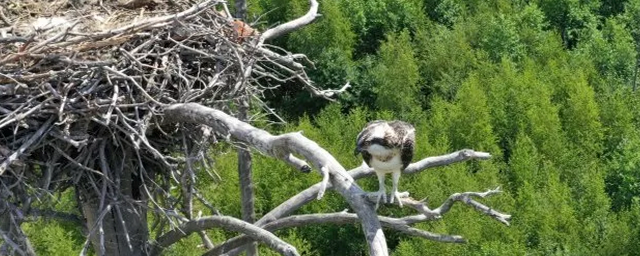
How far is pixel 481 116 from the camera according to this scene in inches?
787

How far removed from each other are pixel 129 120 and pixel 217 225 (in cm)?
104

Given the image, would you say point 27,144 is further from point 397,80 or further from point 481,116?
point 397,80

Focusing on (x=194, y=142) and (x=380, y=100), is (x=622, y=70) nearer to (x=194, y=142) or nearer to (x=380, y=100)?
(x=380, y=100)

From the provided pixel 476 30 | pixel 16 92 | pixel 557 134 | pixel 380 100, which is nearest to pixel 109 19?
pixel 16 92

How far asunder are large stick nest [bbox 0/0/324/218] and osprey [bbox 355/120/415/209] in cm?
117

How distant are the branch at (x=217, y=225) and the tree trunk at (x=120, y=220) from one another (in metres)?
0.10

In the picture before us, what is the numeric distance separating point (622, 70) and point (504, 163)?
20.4ft

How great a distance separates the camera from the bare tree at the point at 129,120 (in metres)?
5.38

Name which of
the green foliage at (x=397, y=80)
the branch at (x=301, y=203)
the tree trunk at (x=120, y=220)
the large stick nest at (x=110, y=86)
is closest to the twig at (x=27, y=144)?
the large stick nest at (x=110, y=86)

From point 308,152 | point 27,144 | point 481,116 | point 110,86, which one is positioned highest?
point 308,152

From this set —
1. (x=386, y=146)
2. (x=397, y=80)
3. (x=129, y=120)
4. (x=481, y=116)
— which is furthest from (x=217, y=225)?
(x=397, y=80)

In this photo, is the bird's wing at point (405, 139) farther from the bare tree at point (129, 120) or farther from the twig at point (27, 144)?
the twig at point (27, 144)

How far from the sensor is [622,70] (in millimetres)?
24078

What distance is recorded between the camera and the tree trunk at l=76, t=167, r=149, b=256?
603 centimetres
